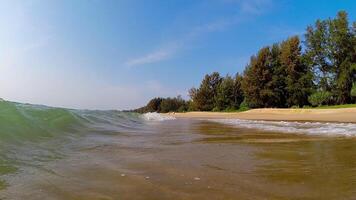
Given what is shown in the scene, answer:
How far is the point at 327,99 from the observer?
36625 millimetres

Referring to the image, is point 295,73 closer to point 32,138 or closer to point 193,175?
point 32,138

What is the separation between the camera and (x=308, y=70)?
39781 mm

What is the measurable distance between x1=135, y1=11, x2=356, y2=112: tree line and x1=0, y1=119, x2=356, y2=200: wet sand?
3009cm

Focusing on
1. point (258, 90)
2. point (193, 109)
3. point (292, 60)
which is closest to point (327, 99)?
point (292, 60)

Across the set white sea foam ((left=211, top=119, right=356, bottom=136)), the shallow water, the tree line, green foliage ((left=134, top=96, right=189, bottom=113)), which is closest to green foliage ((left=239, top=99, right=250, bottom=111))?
the tree line

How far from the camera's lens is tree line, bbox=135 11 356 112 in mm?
36906

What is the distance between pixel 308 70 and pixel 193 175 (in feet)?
128

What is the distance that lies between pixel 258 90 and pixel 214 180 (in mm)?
41870

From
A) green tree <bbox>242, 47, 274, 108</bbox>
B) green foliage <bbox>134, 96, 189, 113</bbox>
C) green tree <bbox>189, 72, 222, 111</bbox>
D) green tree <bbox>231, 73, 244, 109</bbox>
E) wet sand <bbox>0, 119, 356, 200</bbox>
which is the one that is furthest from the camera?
green foliage <bbox>134, 96, 189, 113</bbox>

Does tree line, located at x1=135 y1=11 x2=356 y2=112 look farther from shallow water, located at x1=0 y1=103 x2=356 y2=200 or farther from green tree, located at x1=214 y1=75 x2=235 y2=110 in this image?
shallow water, located at x1=0 y1=103 x2=356 y2=200

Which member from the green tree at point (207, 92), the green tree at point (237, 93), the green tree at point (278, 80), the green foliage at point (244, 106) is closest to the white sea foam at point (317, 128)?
the green tree at point (278, 80)

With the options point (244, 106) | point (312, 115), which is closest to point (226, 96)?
point (244, 106)

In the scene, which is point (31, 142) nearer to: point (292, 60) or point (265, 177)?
point (265, 177)

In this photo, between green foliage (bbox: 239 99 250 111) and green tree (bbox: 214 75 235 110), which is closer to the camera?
green foliage (bbox: 239 99 250 111)
